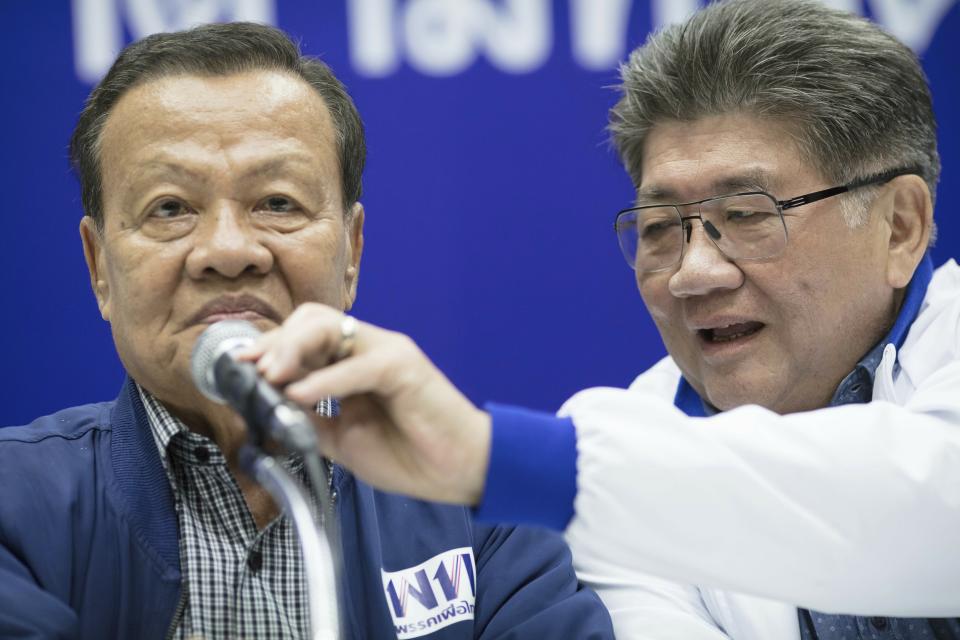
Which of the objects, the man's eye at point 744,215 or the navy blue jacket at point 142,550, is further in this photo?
the man's eye at point 744,215

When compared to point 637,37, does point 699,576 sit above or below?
below

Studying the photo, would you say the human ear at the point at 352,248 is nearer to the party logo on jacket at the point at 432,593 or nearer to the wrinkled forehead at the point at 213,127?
the wrinkled forehead at the point at 213,127

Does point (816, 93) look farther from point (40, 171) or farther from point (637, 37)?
point (40, 171)

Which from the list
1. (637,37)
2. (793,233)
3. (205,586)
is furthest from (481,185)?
(205,586)

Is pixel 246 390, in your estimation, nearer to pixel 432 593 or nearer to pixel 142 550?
pixel 142 550

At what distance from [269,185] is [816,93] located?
37.6 inches

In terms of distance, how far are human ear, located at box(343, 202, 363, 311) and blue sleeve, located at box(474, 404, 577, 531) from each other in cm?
59

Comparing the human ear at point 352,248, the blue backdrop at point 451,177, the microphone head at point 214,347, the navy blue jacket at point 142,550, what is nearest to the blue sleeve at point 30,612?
the navy blue jacket at point 142,550

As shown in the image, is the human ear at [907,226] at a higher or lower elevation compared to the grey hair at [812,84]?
lower

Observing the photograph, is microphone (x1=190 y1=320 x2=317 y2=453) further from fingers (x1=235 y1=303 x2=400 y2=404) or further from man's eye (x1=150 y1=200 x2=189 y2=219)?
man's eye (x1=150 y1=200 x2=189 y2=219)

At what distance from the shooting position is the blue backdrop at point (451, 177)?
2.77m

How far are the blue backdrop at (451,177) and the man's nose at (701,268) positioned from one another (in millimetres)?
739

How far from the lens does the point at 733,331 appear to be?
210 cm

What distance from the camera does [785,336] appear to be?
2.05 metres
